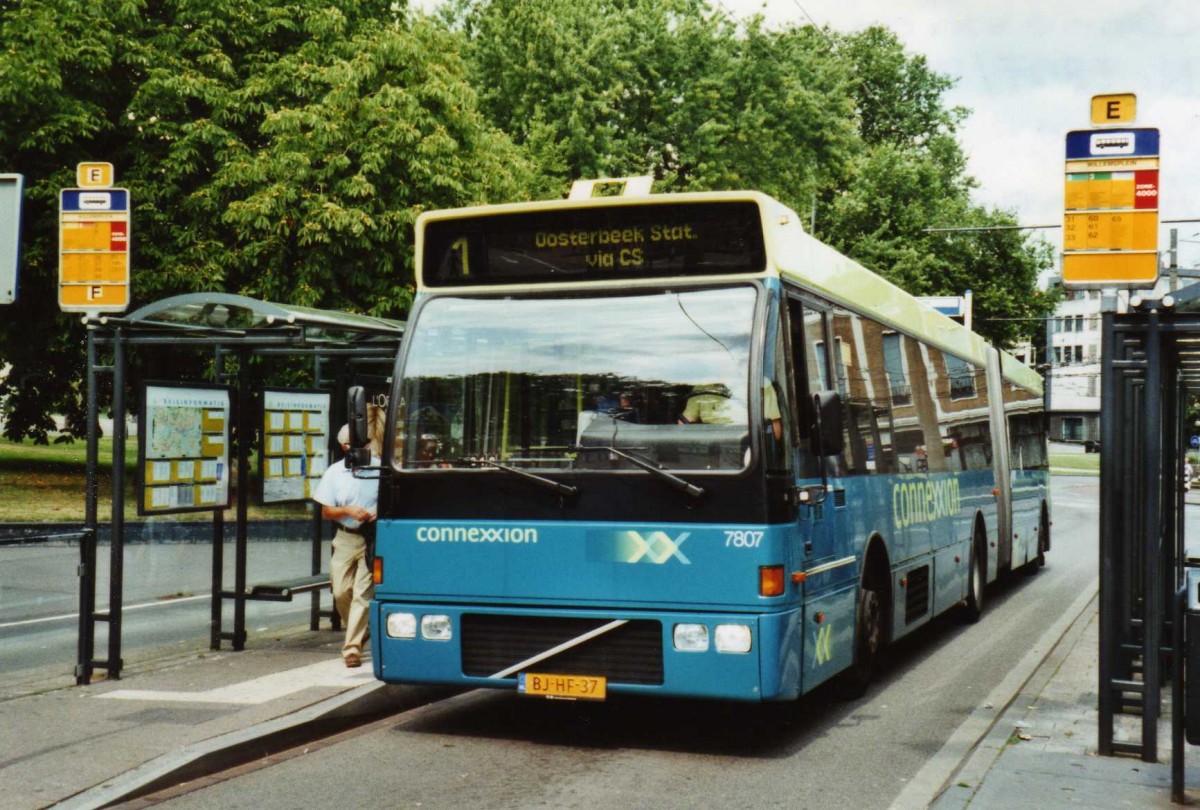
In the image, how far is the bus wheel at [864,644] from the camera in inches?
352

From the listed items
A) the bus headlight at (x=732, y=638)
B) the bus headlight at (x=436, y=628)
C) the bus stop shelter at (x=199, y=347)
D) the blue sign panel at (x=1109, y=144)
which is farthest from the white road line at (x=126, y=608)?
the blue sign panel at (x=1109, y=144)

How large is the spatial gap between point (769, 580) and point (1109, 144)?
337 cm

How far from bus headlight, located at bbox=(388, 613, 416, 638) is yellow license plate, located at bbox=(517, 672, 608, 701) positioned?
0.67 m

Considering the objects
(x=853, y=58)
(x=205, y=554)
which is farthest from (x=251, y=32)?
(x=853, y=58)

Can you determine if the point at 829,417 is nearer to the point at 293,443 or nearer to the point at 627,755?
the point at 627,755

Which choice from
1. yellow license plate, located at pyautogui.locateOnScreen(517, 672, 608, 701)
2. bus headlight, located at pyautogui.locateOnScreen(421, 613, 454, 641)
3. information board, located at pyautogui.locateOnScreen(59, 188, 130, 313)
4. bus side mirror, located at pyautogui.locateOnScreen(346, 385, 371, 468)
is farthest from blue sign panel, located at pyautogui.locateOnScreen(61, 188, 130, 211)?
yellow license plate, located at pyautogui.locateOnScreen(517, 672, 608, 701)

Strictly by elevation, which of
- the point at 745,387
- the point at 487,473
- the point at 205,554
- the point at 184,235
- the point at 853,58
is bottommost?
the point at 205,554

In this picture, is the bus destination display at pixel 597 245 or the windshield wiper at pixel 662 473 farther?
the bus destination display at pixel 597 245

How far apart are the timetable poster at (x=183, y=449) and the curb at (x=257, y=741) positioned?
2150mm

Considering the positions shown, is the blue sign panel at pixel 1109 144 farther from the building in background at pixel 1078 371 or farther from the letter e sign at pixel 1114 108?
the building in background at pixel 1078 371

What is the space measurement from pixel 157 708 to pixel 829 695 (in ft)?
14.2

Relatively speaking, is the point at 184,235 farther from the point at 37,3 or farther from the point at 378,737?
the point at 378,737

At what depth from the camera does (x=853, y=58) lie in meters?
56.1

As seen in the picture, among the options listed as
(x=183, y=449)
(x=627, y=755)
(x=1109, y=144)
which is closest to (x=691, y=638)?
(x=627, y=755)
